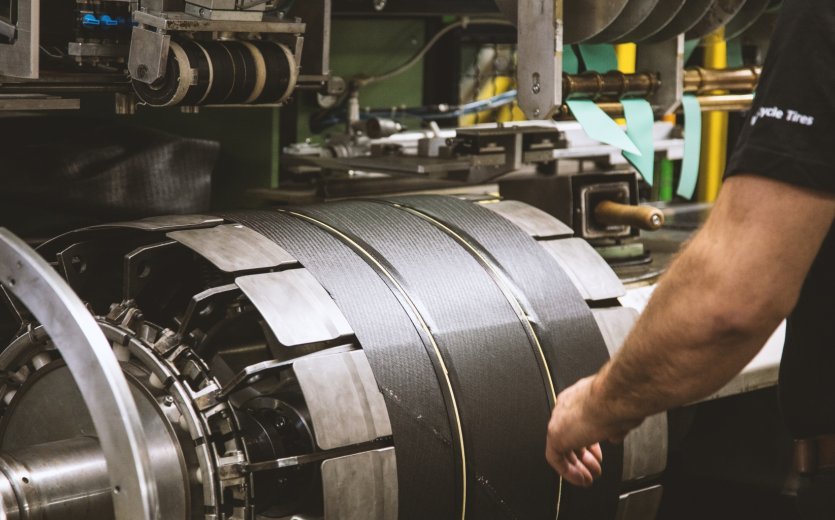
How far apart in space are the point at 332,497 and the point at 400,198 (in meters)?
0.63

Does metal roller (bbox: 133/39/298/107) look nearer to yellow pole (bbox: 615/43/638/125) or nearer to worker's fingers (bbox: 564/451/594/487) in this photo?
worker's fingers (bbox: 564/451/594/487)

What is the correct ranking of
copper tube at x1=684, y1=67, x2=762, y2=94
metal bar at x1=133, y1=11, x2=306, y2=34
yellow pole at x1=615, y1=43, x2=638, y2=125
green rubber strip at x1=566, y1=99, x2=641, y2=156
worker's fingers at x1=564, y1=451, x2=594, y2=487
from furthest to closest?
1. yellow pole at x1=615, y1=43, x2=638, y2=125
2. copper tube at x1=684, y1=67, x2=762, y2=94
3. green rubber strip at x1=566, y1=99, x2=641, y2=156
4. metal bar at x1=133, y1=11, x2=306, y2=34
5. worker's fingers at x1=564, y1=451, x2=594, y2=487

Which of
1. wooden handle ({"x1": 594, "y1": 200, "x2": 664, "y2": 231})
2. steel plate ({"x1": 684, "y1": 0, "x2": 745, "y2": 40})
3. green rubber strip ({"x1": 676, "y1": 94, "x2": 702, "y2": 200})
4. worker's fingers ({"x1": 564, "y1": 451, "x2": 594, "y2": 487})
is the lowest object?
worker's fingers ({"x1": 564, "y1": 451, "x2": 594, "y2": 487})

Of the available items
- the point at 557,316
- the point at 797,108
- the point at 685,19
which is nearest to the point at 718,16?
the point at 685,19

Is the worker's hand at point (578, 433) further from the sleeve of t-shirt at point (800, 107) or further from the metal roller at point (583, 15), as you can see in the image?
the metal roller at point (583, 15)

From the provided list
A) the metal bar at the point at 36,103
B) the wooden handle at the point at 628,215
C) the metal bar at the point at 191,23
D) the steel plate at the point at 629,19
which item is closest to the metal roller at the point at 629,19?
the steel plate at the point at 629,19

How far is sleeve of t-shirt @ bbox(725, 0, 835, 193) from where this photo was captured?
110 centimetres

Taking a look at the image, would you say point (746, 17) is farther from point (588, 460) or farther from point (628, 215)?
point (588, 460)

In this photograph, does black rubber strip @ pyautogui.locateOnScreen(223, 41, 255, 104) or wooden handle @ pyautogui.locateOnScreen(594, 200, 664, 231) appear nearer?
black rubber strip @ pyautogui.locateOnScreen(223, 41, 255, 104)

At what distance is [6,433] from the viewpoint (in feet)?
5.84

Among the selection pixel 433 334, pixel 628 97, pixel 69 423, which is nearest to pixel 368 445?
pixel 433 334

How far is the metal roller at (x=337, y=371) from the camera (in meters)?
1.56

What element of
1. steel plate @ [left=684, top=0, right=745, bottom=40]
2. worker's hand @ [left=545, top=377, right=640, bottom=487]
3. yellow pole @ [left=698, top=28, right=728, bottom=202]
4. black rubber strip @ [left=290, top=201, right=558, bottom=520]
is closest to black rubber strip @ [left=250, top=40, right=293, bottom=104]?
black rubber strip @ [left=290, top=201, right=558, bottom=520]

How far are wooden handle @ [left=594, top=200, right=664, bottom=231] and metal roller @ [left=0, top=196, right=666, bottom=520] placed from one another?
1.61 ft
